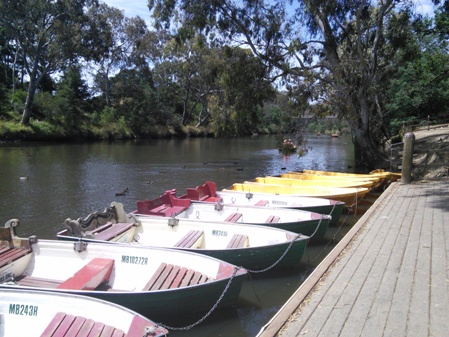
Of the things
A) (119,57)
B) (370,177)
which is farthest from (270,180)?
(119,57)

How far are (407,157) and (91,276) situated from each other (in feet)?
33.9

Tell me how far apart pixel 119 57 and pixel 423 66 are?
41038mm

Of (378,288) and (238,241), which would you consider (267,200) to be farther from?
(378,288)

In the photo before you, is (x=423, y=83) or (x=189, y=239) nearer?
(x=189, y=239)

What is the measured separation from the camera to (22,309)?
4.71 metres

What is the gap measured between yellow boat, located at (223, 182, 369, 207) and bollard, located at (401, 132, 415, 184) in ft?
4.93

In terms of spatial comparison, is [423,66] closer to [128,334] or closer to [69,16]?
[128,334]

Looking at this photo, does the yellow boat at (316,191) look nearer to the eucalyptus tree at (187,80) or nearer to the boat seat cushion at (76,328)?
the boat seat cushion at (76,328)

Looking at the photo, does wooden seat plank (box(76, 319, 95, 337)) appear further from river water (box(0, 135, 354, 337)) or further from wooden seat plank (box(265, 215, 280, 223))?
wooden seat plank (box(265, 215, 280, 223))

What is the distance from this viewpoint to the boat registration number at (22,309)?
4.68 metres

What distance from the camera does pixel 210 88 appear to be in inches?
2459

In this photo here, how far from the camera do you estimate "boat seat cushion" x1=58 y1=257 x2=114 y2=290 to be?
18.0 feet

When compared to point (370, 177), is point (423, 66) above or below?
above

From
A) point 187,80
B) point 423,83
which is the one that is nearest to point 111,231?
point 423,83
